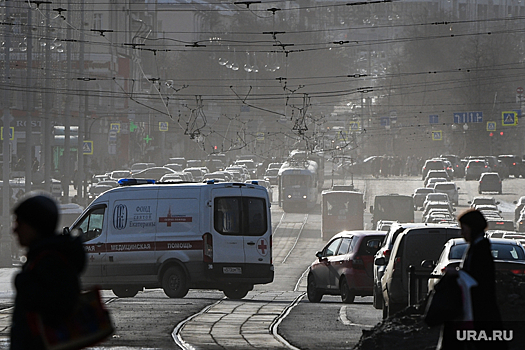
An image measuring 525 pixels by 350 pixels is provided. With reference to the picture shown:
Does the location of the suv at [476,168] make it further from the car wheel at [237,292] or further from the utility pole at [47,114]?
the car wheel at [237,292]

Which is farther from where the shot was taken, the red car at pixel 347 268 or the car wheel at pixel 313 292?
the car wheel at pixel 313 292

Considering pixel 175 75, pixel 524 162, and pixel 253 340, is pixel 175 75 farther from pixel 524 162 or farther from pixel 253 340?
pixel 253 340

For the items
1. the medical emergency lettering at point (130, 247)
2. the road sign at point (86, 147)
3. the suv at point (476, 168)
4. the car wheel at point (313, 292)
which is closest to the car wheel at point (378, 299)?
the car wheel at point (313, 292)

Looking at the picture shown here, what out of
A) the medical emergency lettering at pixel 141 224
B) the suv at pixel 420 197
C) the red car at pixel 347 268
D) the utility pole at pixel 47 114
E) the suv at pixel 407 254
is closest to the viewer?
the suv at pixel 407 254

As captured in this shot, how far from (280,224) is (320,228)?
10.6 ft

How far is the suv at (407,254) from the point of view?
14961mm

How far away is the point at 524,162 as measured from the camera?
88125 mm

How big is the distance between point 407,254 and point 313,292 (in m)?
5.44

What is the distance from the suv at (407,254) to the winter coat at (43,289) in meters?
10.3

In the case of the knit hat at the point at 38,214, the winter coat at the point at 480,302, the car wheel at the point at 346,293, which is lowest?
the car wheel at the point at 346,293

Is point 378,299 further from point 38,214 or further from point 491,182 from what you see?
point 491,182

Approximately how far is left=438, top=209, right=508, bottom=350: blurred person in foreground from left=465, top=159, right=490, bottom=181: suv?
78274mm

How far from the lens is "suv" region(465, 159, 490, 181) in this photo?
8306 centimetres

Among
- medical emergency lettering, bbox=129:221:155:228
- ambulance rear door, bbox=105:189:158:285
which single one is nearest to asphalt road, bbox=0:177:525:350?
ambulance rear door, bbox=105:189:158:285
